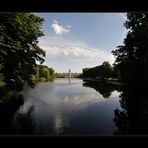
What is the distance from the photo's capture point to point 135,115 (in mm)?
15508

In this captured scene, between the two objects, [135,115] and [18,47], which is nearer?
[18,47]

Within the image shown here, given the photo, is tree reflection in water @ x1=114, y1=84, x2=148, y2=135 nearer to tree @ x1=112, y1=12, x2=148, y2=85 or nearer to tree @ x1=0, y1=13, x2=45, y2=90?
tree @ x1=112, y1=12, x2=148, y2=85

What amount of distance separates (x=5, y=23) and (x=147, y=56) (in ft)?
25.8

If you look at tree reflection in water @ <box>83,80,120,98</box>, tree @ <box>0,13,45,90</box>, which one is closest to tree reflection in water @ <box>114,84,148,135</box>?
tree @ <box>0,13,45,90</box>

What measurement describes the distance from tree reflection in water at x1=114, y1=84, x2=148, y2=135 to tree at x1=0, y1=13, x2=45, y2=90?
5602mm

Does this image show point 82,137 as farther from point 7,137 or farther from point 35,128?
point 35,128

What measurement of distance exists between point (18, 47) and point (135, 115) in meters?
7.49

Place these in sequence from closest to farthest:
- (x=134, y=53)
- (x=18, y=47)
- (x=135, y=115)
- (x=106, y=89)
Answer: (x=18, y=47), (x=135, y=115), (x=134, y=53), (x=106, y=89)

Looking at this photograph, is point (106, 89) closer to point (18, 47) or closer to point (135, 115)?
point (135, 115)

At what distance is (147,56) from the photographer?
596 inches

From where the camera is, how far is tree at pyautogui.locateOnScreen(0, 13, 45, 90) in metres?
13.6

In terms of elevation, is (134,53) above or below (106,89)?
above

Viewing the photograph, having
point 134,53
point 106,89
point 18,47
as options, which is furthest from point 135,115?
point 106,89

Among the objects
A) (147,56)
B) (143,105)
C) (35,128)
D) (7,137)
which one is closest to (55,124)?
(35,128)
